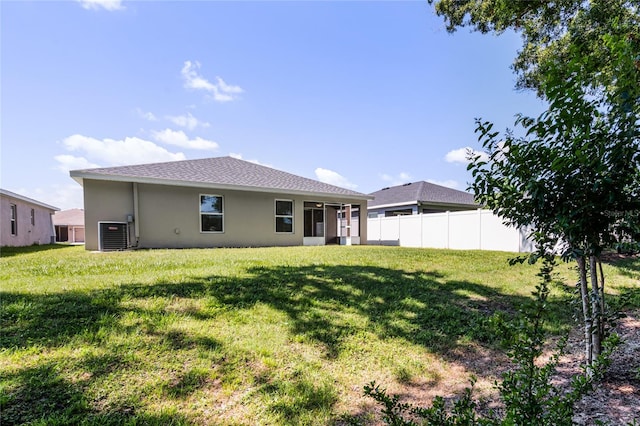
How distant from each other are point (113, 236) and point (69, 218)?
28799mm

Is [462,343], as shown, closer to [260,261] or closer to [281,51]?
[260,261]

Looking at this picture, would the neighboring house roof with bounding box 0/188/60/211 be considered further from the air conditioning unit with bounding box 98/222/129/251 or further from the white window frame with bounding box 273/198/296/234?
the white window frame with bounding box 273/198/296/234

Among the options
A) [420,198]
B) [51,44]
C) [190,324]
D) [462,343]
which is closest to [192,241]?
[51,44]

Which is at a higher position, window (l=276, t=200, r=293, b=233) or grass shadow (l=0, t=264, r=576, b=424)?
window (l=276, t=200, r=293, b=233)

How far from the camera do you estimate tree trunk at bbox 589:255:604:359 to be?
2.33m

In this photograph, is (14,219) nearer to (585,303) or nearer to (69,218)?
(69,218)

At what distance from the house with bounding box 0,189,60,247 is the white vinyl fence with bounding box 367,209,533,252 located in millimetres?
18415

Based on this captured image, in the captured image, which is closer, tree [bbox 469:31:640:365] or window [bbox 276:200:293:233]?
tree [bbox 469:31:640:365]

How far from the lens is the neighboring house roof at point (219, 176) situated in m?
10.4

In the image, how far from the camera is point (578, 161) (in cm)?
200

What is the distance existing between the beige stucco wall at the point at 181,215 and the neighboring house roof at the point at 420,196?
9376 millimetres

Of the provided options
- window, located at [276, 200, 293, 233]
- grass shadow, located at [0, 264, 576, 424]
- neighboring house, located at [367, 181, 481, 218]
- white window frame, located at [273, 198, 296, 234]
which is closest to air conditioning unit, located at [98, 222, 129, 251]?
white window frame, located at [273, 198, 296, 234]

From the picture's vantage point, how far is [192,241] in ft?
37.9

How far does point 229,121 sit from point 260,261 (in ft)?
22.9
